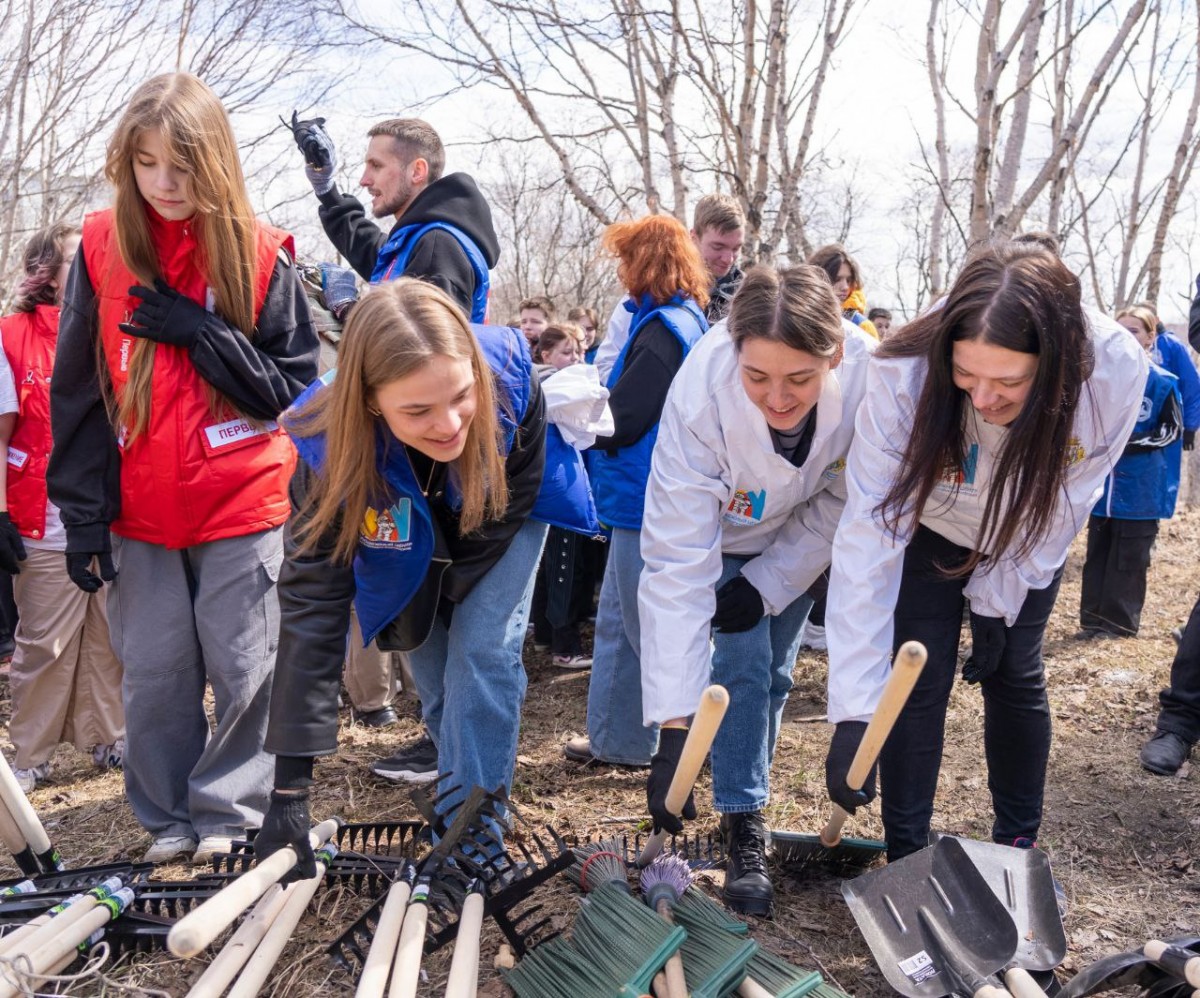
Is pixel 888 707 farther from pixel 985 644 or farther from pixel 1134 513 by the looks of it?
pixel 1134 513

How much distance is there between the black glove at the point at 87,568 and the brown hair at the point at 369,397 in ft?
2.60

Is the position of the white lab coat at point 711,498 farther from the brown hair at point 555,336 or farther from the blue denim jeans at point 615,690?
the brown hair at point 555,336

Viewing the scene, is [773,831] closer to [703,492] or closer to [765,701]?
[765,701]

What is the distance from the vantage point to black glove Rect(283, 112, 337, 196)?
377 cm

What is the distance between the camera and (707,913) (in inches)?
86.0

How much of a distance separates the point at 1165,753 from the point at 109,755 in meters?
3.77

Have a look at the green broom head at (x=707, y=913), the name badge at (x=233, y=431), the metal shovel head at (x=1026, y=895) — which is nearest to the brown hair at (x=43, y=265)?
the name badge at (x=233, y=431)

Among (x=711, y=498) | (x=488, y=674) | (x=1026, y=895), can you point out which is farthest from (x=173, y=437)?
(x=1026, y=895)

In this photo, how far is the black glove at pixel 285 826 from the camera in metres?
2.17

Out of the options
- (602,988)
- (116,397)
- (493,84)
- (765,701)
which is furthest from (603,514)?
(493,84)

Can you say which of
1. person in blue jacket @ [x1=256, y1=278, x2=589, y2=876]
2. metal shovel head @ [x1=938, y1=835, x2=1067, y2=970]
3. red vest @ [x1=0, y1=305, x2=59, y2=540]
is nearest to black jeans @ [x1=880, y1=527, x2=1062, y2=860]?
metal shovel head @ [x1=938, y1=835, x2=1067, y2=970]

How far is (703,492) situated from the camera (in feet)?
8.04

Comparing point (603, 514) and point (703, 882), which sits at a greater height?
point (603, 514)

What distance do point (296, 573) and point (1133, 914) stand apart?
88.2 inches
